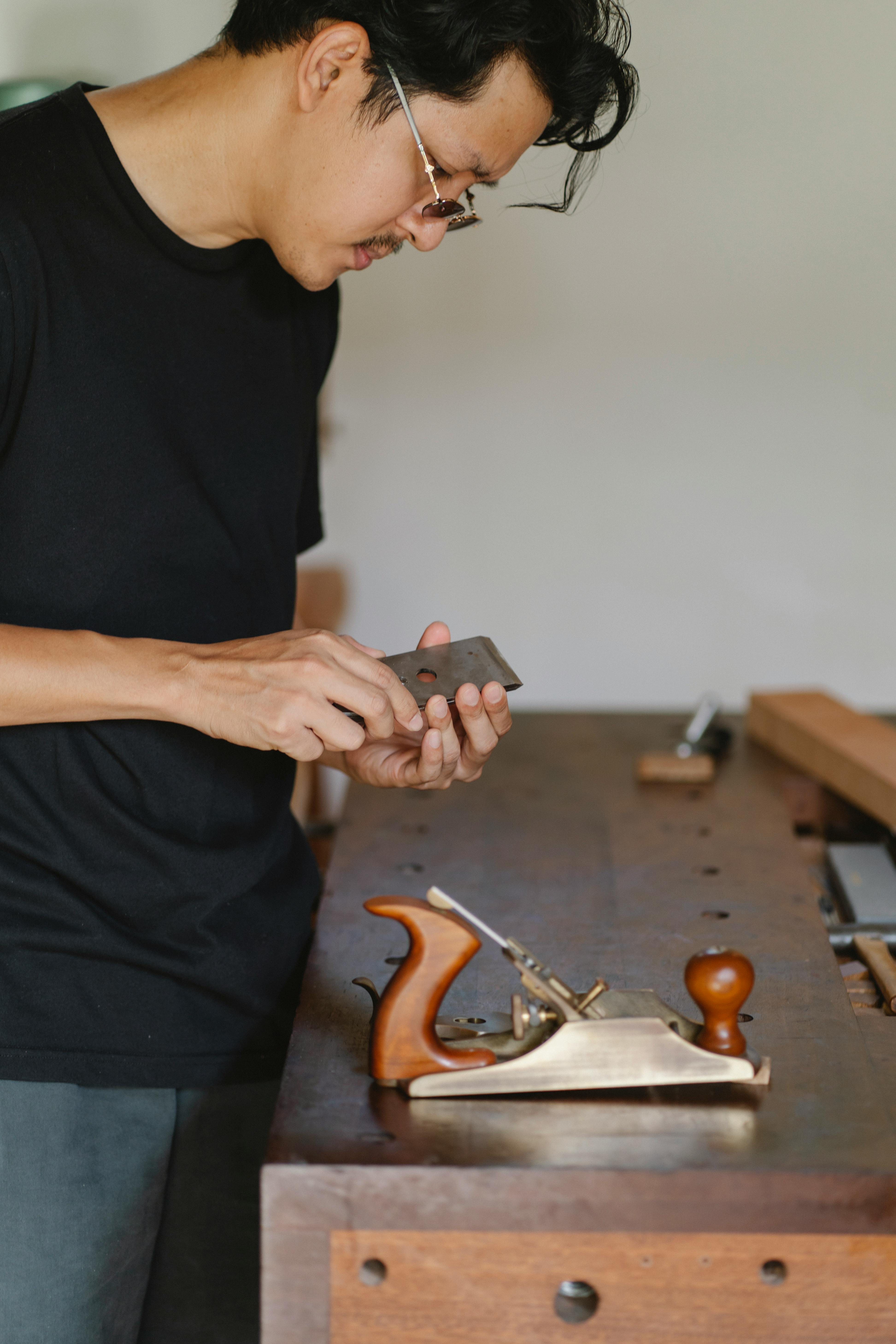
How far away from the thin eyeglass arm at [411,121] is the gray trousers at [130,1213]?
2.86 feet

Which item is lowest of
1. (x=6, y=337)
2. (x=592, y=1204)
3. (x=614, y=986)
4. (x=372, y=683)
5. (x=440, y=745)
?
(x=614, y=986)

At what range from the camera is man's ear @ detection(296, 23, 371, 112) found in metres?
0.97

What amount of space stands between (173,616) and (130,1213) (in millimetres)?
556

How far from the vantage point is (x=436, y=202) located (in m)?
1.07

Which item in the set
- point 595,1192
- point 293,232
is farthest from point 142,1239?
point 293,232

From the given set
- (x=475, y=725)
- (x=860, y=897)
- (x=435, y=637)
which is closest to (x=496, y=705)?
(x=475, y=725)

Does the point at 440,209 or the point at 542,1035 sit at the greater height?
the point at 440,209

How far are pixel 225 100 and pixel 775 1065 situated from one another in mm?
967

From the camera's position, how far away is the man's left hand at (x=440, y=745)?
1.10m

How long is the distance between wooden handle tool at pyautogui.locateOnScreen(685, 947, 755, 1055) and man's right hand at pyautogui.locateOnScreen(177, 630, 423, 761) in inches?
12.5

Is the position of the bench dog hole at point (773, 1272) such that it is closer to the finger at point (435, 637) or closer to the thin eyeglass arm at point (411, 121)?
the finger at point (435, 637)

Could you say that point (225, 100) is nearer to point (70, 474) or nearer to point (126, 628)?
point (70, 474)

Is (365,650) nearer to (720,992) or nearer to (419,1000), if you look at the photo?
(419,1000)

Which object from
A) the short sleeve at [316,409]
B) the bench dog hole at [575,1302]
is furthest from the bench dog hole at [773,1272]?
the short sleeve at [316,409]
